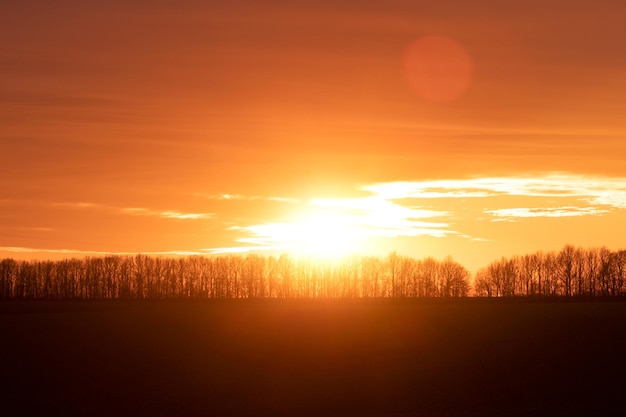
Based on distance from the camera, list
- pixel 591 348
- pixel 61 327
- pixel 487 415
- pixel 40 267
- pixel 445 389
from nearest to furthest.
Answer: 1. pixel 487 415
2. pixel 445 389
3. pixel 591 348
4. pixel 61 327
5. pixel 40 267

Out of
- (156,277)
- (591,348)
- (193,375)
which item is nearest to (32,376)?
(193,375)

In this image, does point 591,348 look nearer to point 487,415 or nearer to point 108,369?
point 487,415

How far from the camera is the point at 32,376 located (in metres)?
51.7

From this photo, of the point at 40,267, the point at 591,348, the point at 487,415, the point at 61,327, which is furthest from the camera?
the point at 40,267

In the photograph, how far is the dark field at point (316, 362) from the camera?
48375mm

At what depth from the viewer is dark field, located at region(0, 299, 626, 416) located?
159ft

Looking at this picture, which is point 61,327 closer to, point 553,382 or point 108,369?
point 108,369

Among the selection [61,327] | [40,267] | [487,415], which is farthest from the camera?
[40,267]

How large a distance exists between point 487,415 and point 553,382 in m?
10.1

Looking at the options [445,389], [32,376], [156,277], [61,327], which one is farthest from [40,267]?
[445,389]

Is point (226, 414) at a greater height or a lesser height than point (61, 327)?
lesser

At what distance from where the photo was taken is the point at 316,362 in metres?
57.6

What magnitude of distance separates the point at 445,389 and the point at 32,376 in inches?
1107

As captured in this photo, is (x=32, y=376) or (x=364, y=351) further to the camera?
(x=364, y=351)
